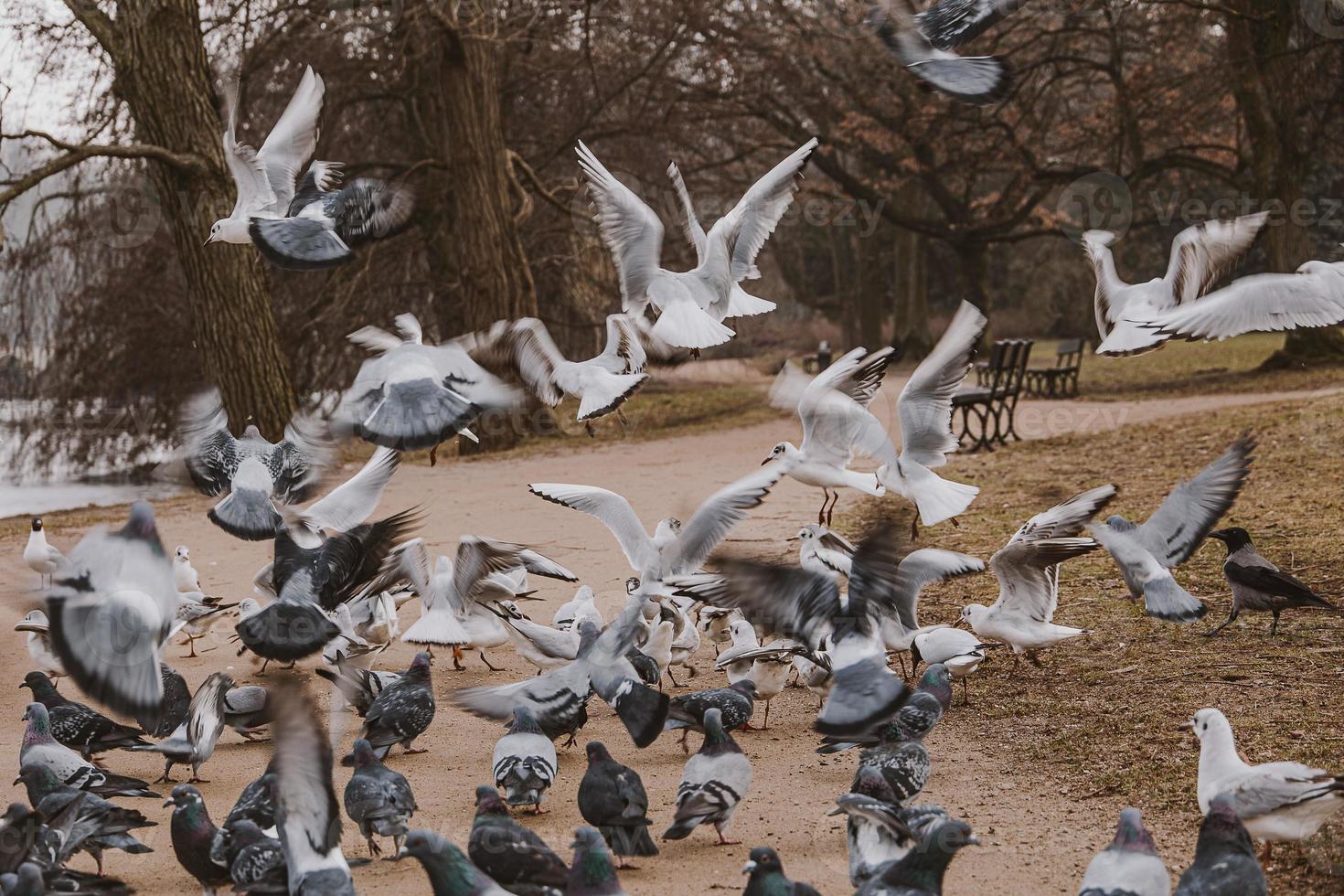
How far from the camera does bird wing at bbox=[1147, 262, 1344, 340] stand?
5328 millimetres

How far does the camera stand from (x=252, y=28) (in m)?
14.5

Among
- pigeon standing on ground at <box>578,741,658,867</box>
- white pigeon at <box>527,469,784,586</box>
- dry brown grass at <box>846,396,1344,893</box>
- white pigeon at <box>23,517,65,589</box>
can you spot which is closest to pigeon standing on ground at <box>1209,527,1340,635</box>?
dry brown grass at <box>846,396,1344,893</box>

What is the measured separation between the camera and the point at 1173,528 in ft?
20.5

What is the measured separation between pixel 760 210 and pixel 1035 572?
277cm

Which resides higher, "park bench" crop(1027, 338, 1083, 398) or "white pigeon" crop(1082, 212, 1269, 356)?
"white pigeon" crop(1082, 212, 1269, 356)

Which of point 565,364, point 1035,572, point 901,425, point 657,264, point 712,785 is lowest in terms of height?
point 712,785

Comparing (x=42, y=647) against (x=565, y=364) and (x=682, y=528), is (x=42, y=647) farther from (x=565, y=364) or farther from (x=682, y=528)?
(x=682, y=528)

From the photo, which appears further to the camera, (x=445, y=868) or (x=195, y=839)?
(x=195, y=839)

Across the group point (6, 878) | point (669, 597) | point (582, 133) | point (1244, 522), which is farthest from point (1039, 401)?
point (6, 878)

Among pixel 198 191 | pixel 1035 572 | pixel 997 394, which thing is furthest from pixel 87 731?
pixel 997 394

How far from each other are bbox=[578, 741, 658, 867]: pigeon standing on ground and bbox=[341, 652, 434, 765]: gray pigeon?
48.1 inches

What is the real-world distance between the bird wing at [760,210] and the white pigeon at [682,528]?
1.78 m

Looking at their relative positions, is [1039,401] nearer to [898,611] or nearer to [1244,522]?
[1244,522]

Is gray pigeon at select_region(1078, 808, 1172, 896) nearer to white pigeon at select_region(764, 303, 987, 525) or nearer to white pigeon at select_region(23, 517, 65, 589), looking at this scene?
white pigeon at select_region(764, 303, 987, 525)
